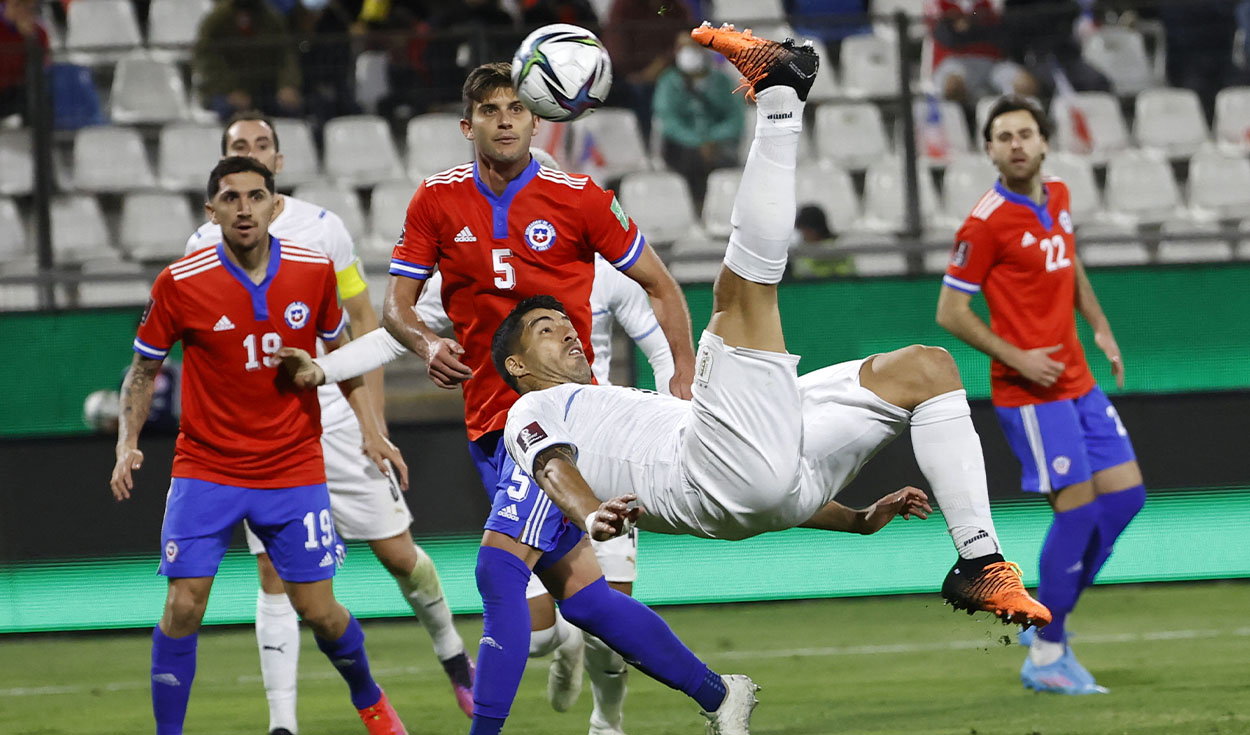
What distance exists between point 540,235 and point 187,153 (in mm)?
6061

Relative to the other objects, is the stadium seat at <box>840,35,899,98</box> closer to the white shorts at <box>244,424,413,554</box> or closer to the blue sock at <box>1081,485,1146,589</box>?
the blue sock at <box>1081,485,1146,589</box>

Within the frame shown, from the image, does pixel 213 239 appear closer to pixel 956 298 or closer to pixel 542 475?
pixel 542 475

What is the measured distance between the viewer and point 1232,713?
5742mm

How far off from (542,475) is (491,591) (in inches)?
28.9

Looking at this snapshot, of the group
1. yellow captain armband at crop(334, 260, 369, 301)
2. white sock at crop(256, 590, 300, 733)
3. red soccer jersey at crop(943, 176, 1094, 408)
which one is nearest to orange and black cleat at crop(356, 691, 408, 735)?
white sock at crop(256, 590, 300, 733)

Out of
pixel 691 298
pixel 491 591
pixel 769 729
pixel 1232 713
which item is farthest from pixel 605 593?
pixel 691 298

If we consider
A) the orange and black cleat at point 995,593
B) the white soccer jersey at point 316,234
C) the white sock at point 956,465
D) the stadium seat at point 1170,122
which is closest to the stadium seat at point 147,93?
the white soccer jersey at point 316,234

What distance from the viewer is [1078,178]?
1058cm

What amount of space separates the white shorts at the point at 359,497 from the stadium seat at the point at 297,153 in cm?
396

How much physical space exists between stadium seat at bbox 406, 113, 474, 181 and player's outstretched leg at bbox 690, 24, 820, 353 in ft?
20.1

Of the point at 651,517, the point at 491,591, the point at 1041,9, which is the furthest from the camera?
the point at 1041,9

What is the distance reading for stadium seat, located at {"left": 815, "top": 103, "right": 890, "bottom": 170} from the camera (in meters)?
10.3

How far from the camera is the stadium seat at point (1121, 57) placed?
1021 cm

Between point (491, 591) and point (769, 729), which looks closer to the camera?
point (491, 591)
